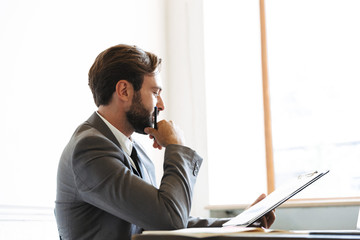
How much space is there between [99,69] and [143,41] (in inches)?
59.4

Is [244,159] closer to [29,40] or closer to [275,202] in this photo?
[29,40]

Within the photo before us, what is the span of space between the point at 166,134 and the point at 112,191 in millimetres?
335

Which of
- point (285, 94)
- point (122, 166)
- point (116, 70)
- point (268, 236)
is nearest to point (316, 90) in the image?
point (285, 94)

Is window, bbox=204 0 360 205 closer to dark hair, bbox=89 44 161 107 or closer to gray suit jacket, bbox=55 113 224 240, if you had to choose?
dark hair, bbox=89 44 161 107

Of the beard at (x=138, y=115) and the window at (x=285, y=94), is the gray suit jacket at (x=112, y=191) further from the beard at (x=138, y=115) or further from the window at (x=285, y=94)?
the window at (x=285, y=94)

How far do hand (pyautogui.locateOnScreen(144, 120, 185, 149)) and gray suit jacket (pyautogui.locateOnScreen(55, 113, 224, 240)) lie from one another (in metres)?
0.09

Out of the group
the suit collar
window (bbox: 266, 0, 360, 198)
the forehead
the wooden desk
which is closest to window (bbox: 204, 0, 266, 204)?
window (bbox: 266, 0, 360, 198)

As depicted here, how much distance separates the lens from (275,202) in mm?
1218

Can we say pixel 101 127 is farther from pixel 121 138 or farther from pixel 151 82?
pixel 151 82

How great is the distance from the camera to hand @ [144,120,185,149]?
5.12 ft

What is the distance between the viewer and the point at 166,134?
5.21 feet

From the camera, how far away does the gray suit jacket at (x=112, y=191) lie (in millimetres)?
1303

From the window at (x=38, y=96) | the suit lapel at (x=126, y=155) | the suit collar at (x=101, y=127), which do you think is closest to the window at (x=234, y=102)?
the window at (x=38, y=96)

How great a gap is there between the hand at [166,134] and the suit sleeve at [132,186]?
0.09 meters
